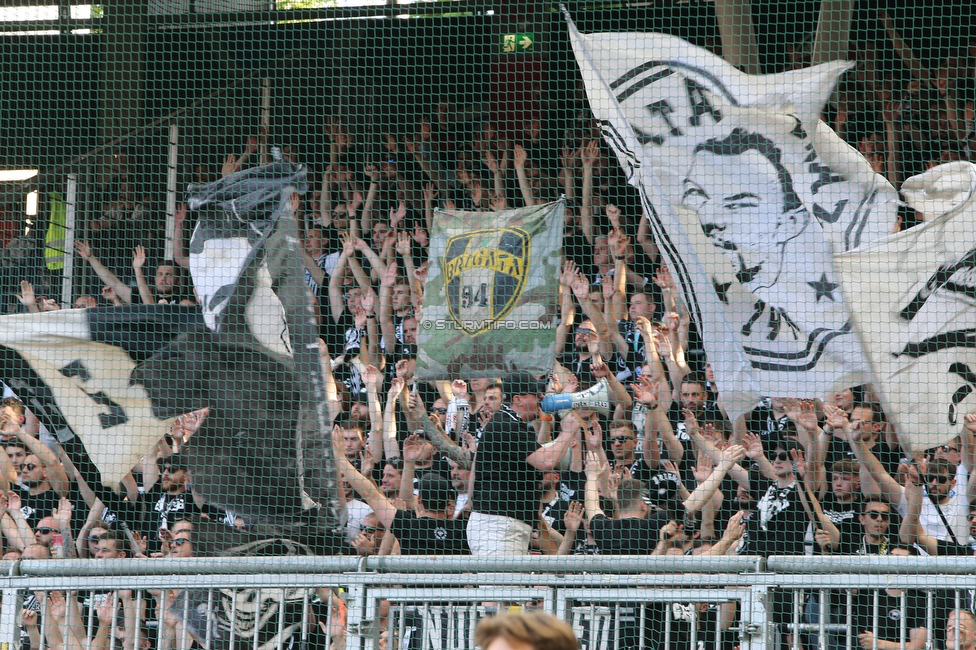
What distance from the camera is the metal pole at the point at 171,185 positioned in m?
9.09

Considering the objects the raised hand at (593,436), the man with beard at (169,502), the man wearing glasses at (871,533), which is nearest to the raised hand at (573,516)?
the raised hand at (593,436)

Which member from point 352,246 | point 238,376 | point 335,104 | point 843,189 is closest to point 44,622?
point 238,376

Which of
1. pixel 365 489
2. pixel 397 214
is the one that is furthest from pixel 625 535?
pixel 397 214

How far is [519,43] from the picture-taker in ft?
32.0

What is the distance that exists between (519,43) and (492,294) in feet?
8.85

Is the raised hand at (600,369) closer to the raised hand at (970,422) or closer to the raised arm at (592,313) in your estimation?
the raised arm at (592,313)

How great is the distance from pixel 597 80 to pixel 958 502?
9.25 feet

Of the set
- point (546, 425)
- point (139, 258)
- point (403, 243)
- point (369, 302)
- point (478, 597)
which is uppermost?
point (403, 243)

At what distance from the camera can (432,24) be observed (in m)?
10.2

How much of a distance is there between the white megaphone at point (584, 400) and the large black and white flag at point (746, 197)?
60 centimetres

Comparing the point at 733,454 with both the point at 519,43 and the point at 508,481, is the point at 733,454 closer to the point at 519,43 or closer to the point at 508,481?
the point at 508,481

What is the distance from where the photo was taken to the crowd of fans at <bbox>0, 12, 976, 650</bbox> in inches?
246

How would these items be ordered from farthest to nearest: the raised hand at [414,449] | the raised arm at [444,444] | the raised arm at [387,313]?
1. the raised arm at [387,313]
2. the raised arm at [444,444]
3. the raised hand at [414,449]

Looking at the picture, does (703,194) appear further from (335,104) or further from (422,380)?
(335,104)
